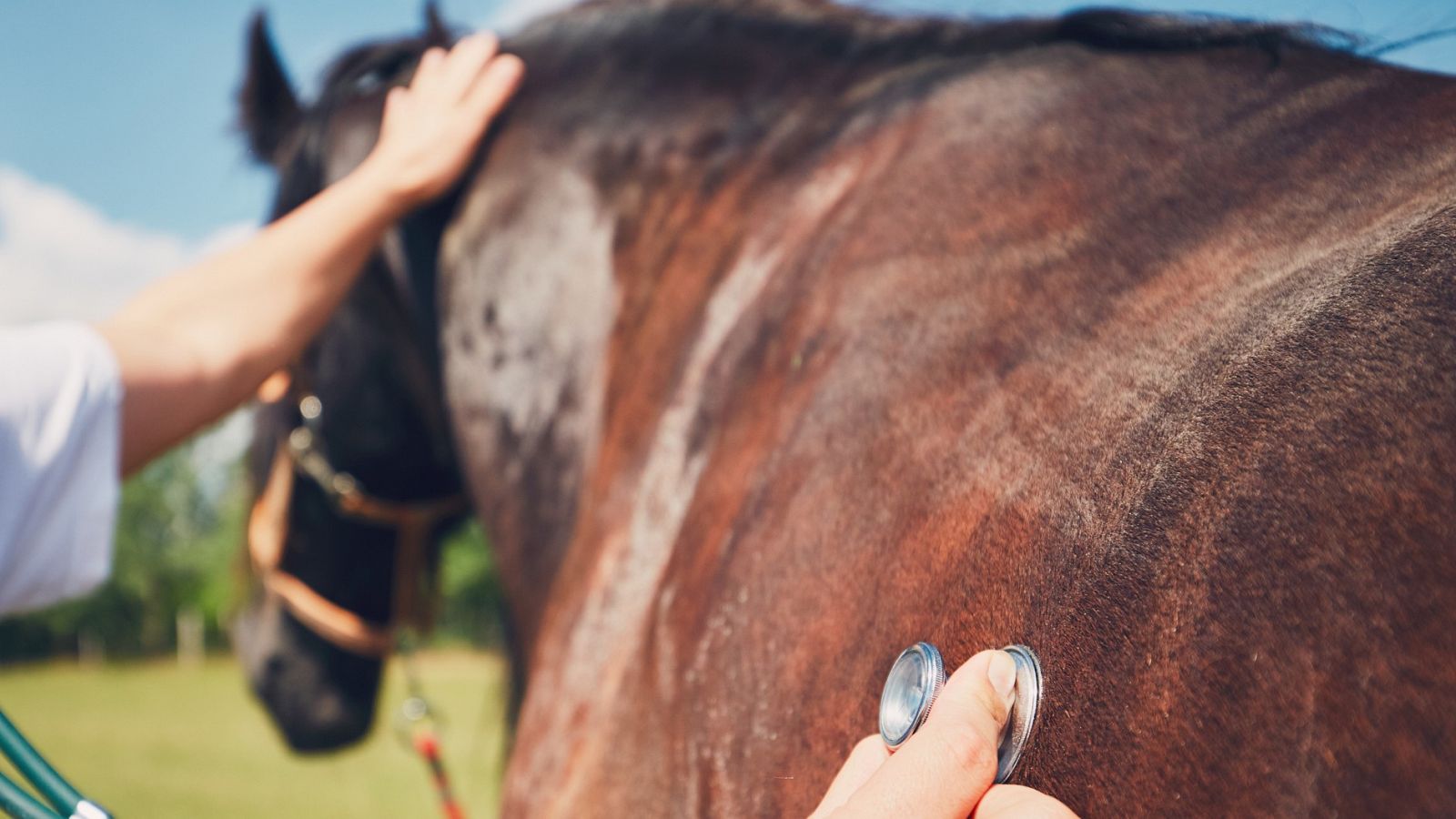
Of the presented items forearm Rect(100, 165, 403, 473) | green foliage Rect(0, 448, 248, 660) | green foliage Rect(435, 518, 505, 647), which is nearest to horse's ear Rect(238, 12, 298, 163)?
forearm Rect(100, 165, 403, 473)

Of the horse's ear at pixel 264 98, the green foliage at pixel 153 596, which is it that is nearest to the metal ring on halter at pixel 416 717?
the horse's ear at pixel 264 98

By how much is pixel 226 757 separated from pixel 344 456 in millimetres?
11909

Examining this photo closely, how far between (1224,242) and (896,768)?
1.80ft

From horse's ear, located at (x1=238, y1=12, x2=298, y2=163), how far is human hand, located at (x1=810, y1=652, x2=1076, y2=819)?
6.49 ft

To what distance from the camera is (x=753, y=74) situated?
5.76 ft

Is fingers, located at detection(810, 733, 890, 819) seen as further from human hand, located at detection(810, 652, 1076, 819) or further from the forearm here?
the forearm

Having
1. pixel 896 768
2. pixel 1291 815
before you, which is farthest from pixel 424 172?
pixel 1291 815

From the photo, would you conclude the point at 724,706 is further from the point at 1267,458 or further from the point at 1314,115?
the point at 1314,115

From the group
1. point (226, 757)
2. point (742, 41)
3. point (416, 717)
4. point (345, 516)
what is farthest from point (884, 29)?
point (226, 757)

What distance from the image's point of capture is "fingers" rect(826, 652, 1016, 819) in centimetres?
63

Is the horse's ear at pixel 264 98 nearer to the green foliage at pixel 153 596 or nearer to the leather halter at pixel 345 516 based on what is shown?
the leather halter at pixel 345 516

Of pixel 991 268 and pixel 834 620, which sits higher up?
pixel 991 268

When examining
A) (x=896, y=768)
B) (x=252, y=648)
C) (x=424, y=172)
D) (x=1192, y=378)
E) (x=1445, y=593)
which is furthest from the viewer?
(x=252, y=648)

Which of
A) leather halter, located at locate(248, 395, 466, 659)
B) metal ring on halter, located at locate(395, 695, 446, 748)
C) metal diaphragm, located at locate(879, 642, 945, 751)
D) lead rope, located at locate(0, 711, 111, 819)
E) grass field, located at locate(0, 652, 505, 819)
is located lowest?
grass field, located at locate(0, 652, 505, 819)
